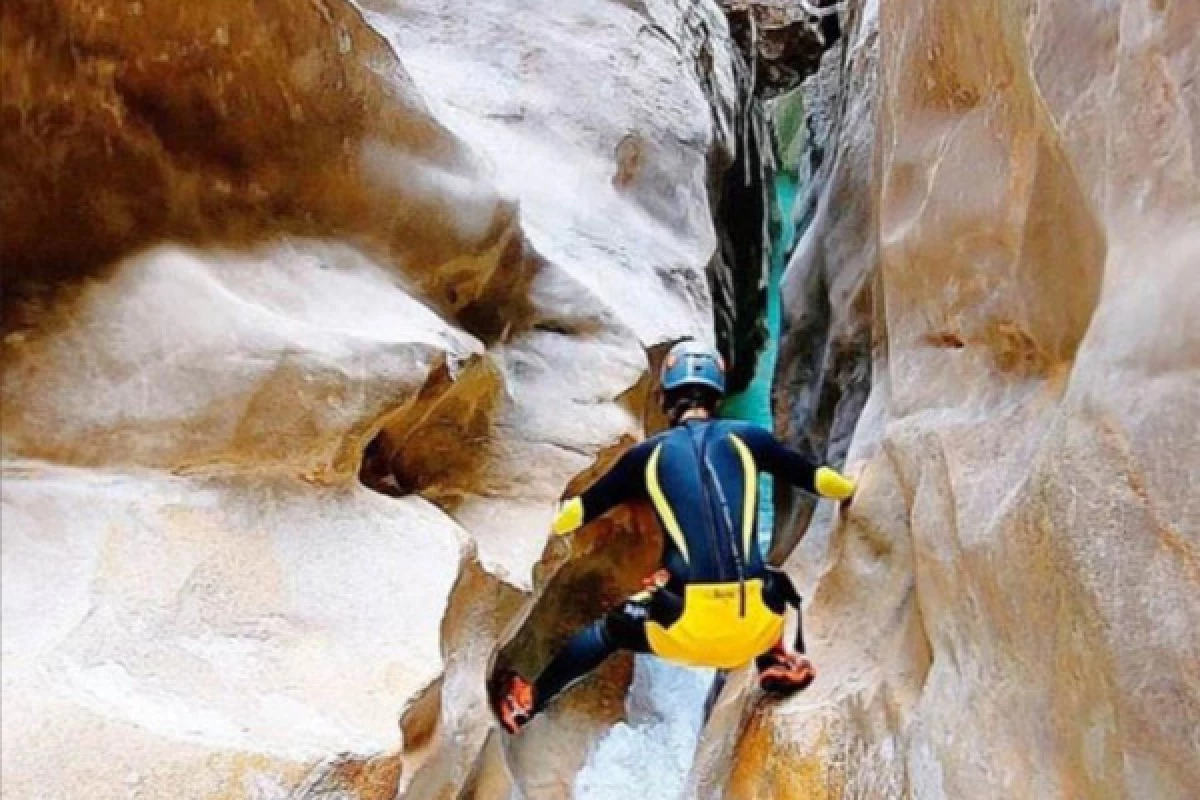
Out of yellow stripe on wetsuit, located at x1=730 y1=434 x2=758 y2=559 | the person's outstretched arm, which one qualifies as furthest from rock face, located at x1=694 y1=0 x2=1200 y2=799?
yellow stripe on wetsuit, located at x1=730 y1=434 x2=758 y2=559

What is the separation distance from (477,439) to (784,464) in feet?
3.78

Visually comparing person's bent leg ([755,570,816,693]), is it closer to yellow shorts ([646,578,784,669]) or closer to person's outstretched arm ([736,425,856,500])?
yellow shorts ([646,578,784,669])

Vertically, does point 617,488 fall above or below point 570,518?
above

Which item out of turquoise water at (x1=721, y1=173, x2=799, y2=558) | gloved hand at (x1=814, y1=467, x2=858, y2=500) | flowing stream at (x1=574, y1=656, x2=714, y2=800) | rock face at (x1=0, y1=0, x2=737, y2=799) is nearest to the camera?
rock face at (x1=0, y1=0, x2=737, y2=799)

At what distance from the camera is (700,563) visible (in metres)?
3.71

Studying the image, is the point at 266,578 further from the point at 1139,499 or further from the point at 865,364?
the point at 865,364

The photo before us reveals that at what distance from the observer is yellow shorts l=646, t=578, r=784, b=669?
367cm

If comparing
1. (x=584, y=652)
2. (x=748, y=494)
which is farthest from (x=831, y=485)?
(x=584, y=652)

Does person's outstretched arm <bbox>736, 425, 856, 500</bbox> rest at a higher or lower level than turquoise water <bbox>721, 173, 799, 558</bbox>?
higher

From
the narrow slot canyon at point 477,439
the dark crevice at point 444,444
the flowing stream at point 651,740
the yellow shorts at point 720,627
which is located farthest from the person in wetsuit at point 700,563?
the flowing stream at point 651,740

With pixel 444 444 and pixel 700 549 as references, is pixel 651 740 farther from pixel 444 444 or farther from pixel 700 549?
pixel 444 444

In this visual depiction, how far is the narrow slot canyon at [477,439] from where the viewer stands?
243 cm

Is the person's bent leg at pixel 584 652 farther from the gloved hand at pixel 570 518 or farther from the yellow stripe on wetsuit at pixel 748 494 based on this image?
the yellow stripe on wetsuit at pixel 748 494

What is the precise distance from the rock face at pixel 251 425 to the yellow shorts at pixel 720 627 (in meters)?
0.57
